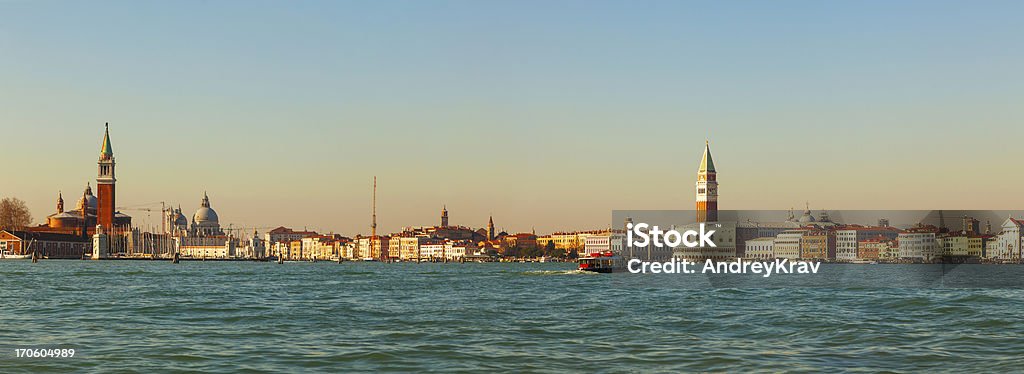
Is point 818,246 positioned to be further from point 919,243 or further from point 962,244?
point 962,244

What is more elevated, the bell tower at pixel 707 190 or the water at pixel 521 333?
the bell tower at pixel 707 190

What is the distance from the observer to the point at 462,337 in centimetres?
1775

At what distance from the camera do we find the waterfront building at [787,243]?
122875 millimetres

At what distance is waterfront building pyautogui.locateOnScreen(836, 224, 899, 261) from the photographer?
12231cm

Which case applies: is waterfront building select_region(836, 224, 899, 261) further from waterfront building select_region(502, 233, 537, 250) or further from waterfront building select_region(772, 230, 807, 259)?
waterfront building select_region(502, 233, 537, 250)

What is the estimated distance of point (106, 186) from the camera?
14825cm

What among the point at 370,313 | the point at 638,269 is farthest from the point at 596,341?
the point at 638,269

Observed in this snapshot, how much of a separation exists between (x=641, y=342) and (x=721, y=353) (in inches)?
65.1

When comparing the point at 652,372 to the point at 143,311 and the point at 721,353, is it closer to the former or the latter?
the point at 721,353

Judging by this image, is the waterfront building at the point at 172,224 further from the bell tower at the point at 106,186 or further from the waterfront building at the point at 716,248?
the waterfront building at the point at 716,248

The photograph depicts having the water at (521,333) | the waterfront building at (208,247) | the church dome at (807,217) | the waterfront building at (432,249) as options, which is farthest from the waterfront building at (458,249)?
the water at (521,333)

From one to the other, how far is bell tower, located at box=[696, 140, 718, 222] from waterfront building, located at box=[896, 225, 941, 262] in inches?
1345

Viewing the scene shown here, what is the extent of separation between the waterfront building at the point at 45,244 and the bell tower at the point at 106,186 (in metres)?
3.79

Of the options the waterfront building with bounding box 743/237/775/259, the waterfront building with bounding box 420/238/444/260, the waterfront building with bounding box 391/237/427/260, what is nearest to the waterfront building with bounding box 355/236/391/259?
the waterfront building with bounding box 391/237/427/260
